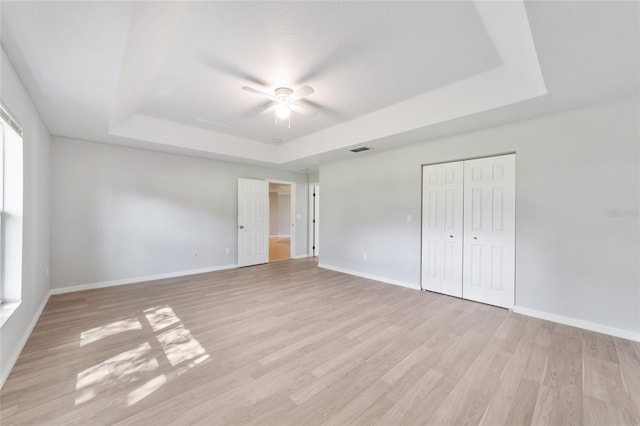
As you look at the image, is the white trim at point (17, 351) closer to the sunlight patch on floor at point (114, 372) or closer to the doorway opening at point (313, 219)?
the sunlight patch on floor at point (114, 372)

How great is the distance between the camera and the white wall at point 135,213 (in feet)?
13.4

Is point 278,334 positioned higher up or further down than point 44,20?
further down

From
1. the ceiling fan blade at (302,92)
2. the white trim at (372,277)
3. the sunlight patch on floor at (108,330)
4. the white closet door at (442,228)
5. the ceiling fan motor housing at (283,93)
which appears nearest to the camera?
the sunlight patch on floor at (108,330)

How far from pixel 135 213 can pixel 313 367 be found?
442cm

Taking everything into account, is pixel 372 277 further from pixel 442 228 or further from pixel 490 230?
pixel 490 230

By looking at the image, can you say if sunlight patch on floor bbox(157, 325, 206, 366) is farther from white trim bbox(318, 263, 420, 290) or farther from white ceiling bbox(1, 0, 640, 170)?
white trim bbox(318, 263, 420, 290)

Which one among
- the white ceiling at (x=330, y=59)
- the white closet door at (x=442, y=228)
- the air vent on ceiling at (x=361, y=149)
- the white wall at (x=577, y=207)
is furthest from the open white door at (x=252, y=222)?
the white wall at (x=577, y=207)

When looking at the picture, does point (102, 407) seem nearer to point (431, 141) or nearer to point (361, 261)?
point (361, 261)

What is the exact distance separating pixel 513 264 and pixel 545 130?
1.76 m

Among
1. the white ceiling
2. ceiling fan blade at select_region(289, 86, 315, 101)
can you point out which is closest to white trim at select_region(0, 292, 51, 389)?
the white ceiling

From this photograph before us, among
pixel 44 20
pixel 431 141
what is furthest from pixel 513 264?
pixel 44 20

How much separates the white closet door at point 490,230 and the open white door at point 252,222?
4499 mm

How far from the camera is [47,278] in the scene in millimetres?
3729

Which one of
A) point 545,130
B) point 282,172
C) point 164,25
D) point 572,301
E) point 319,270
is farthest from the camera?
point 282,172
